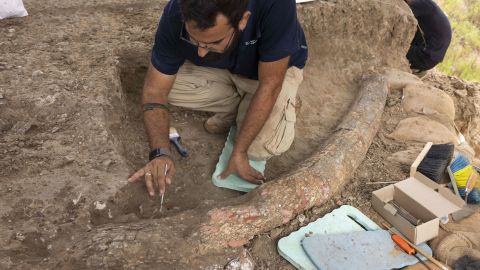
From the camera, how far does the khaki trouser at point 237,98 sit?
2299mm

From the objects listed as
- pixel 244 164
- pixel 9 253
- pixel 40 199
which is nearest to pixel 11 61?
pixel 40 199

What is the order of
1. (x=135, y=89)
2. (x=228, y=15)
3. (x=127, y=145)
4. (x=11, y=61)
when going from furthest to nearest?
(x=135, y=89), (x=11, y=61), (x=127, y=145), (x=228, y=15)

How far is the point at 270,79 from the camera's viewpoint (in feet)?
6.74

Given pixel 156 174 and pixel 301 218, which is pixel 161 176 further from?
pixel 301 218

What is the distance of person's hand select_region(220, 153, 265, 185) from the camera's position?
6.77 ft

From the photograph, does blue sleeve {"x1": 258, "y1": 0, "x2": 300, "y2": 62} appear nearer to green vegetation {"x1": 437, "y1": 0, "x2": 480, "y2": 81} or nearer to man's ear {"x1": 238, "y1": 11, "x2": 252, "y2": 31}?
man's ear {"x1": 238, "y1": 11, "x2": 252, "y2": 31}

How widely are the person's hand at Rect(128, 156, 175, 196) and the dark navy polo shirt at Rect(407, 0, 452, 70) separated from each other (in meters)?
3.00

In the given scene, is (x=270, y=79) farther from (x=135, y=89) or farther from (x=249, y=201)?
(x=135, y=89)

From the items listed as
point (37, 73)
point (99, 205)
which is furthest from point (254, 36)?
point (37, 73)

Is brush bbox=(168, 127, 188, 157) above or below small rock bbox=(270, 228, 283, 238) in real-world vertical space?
below

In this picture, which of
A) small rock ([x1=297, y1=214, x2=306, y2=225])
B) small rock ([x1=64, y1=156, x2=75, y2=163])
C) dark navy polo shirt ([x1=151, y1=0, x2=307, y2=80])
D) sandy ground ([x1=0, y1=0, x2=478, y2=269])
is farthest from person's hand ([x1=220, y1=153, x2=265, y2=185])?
small rock ([x1=64, y1=156, x2=75, y2=163])

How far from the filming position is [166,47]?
2.05m

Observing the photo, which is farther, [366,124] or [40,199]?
→ [366,124]

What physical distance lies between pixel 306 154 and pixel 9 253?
5.10 feet
